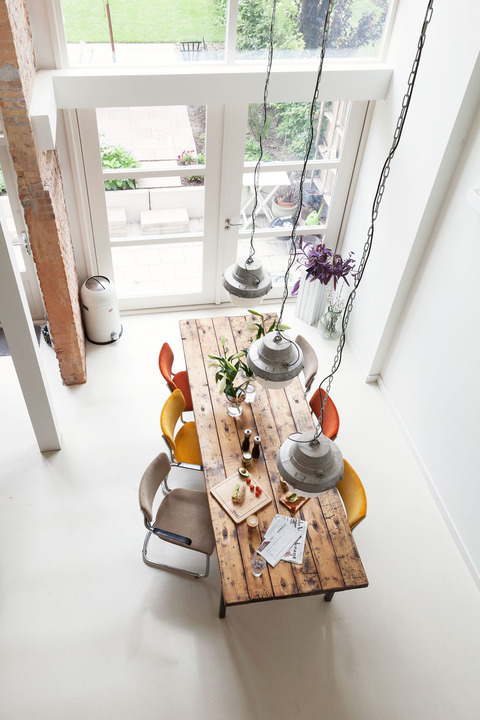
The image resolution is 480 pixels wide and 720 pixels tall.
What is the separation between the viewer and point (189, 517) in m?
4.20

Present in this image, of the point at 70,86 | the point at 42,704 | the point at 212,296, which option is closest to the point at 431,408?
the point at 212,296

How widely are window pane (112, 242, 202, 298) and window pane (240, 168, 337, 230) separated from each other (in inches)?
27.5

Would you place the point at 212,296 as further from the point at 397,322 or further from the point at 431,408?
the point at 431,408

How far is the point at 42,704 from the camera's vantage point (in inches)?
143

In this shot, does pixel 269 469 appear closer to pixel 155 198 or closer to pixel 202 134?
pixel 155 198

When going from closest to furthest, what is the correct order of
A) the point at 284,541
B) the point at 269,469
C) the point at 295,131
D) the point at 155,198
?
the point at 284,541, the point at 269,469, the point at 295,131, the point at 155,198

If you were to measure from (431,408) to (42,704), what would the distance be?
3566mm

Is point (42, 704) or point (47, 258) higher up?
point (47, 258)

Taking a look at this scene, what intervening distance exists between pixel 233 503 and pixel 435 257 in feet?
8.33

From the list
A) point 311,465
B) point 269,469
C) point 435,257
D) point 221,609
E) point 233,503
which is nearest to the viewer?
point 311,465

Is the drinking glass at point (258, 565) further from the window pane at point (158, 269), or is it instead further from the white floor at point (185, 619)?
the window pane at point (158, 269)

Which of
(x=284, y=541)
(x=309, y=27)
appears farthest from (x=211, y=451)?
(x=309, y=27)

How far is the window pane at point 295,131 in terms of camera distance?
5.23 meters

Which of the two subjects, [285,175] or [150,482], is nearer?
[150,482]
